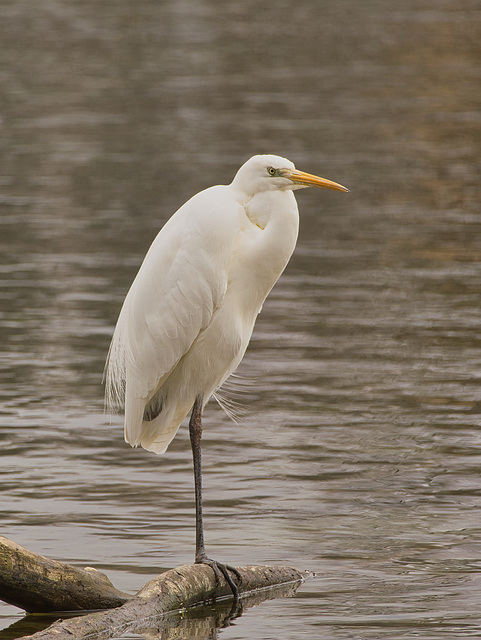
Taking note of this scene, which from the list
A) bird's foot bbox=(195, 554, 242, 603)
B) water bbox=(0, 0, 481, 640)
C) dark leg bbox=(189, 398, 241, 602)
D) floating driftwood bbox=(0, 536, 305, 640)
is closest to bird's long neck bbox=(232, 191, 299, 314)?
dark leg bbox=(189, 398, 241, 602)

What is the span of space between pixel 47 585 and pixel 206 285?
1.72m

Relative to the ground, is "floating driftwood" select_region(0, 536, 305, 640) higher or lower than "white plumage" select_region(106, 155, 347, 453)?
lower

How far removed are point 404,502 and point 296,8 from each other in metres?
44.1

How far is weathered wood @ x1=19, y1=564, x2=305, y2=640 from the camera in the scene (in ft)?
20.9

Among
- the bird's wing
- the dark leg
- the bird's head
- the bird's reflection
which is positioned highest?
the bird's head

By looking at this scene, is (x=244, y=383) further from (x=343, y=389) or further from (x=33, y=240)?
(x=33, y=240)

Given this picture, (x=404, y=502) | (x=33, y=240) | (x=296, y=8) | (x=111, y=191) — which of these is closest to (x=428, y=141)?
(x=111, y=191)

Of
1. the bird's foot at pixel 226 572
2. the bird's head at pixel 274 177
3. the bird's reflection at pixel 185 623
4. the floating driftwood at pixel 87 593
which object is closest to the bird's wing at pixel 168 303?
the bird's head at pixel 274 177

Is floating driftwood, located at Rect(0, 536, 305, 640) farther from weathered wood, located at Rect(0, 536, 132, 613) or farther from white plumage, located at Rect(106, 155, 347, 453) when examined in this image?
white plumage, located at Rect(106, 155, 347, 453)

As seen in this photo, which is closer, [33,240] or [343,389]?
[343,389]

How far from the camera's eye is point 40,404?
37.4ft

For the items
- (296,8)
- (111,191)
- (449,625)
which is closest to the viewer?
(449,625)

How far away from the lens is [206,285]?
24.5 ft

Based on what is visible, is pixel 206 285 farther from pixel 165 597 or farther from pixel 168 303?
pixel 165 597
